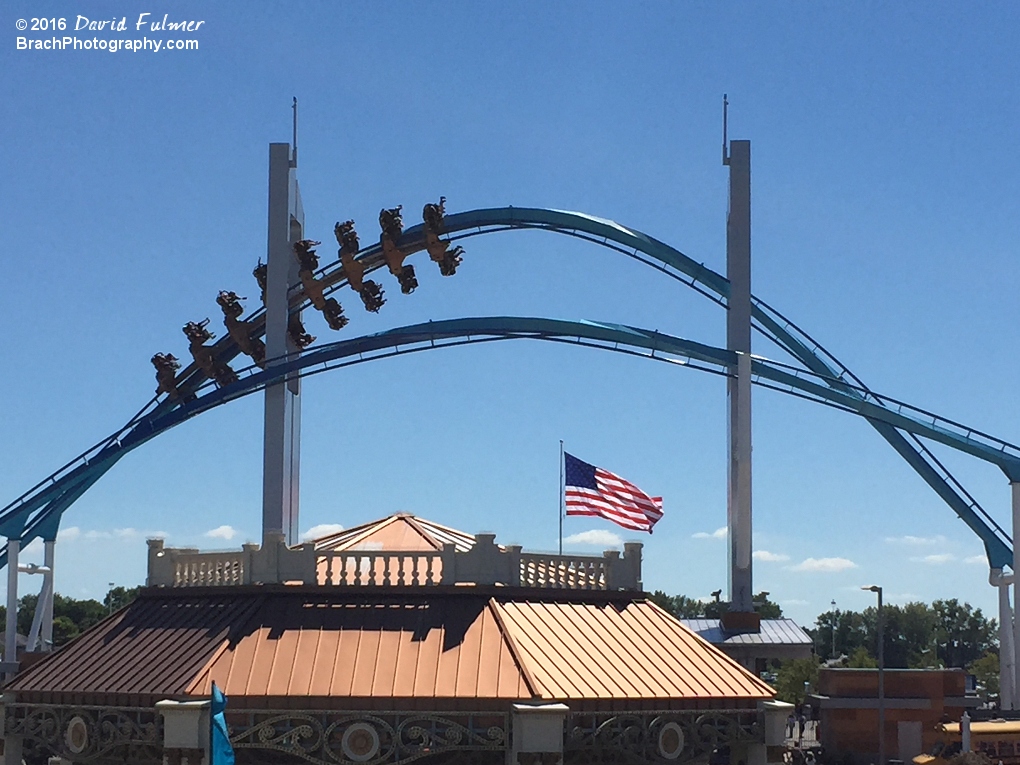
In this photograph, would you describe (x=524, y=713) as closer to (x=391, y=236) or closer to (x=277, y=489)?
(x=277, y=489)

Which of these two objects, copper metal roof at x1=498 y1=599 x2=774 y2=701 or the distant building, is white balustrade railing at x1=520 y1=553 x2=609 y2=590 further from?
the distant building

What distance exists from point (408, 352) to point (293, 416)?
4438 mm

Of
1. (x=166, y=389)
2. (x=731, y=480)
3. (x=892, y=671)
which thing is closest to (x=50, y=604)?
(x=166, y=389)

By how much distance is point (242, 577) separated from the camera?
92.8 ft

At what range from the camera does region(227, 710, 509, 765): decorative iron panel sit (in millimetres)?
24406

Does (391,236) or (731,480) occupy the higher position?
(391,236)

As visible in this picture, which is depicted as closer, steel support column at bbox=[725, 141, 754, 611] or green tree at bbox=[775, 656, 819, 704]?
steel support column at bbox=[725, 141, 754, 611]

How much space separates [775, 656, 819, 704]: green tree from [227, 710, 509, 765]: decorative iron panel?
6621 centimetres

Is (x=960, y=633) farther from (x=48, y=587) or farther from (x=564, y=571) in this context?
(x=564, y=571)

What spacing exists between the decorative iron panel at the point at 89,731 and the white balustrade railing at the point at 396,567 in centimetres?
356

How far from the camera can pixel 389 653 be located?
84.9ft

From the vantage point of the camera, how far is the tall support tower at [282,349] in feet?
138

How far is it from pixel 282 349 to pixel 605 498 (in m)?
12.1

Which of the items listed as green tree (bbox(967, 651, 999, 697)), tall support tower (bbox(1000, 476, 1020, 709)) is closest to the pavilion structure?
tall support tower (bbox(1000, 476, 1020, 709))
